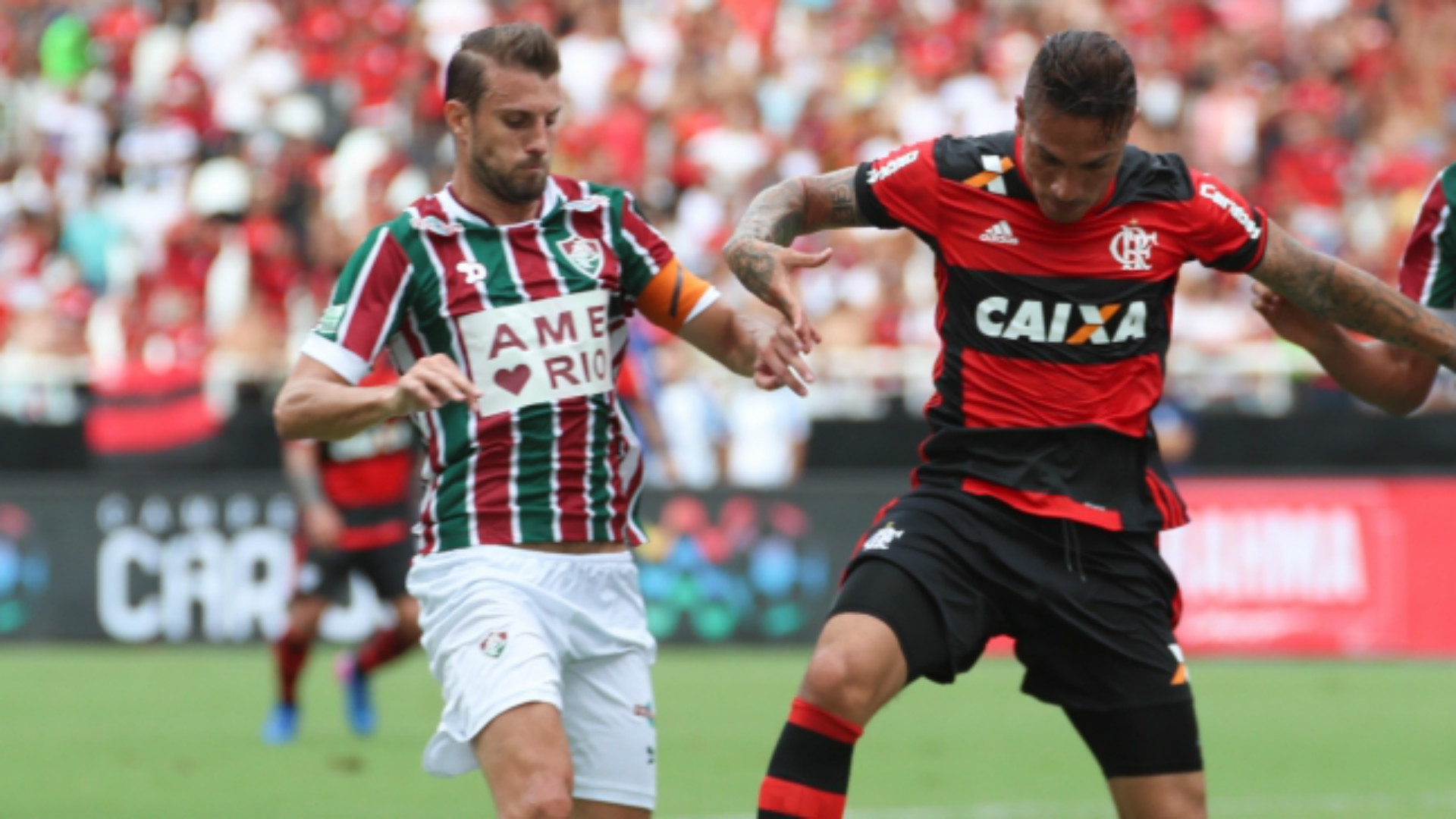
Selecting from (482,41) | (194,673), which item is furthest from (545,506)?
(194,673)

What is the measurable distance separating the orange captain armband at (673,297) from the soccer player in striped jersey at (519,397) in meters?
0.05

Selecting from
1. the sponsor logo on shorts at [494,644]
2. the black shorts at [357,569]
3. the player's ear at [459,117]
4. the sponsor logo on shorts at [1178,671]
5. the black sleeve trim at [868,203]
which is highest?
the player's ear at [459,117]

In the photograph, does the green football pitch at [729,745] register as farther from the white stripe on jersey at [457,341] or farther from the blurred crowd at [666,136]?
the white stripe on jersey at [457,341]

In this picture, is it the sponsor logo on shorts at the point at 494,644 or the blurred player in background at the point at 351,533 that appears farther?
the blurred player in background at the point at 351,533

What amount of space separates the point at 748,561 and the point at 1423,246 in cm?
869

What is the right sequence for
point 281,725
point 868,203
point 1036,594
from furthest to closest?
1. point 281,725
2. point 868,203
3. point 1036,594

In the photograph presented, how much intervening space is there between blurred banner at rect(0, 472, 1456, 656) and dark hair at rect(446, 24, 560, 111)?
9.04 metres

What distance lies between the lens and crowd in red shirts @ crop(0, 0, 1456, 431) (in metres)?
17.4

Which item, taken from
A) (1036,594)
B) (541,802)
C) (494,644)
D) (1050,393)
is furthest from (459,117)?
(1036,594)

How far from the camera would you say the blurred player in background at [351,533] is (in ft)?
35.9

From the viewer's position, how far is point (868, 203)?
18.8 feet

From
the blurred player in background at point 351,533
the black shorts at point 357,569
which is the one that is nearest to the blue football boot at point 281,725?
the blurred player in background at point 351,533

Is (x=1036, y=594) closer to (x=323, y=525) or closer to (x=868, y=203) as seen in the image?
(x=868, y=203)

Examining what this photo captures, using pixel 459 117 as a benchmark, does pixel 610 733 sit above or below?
below
